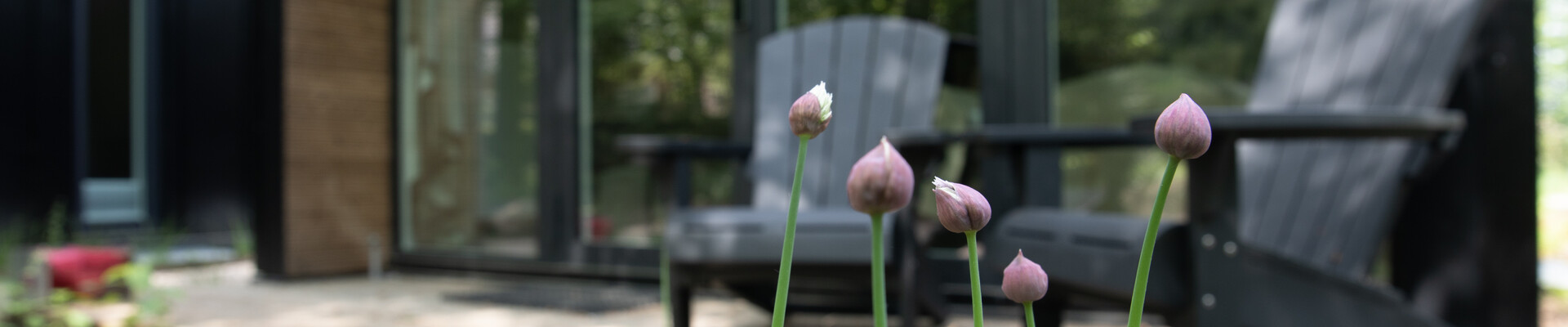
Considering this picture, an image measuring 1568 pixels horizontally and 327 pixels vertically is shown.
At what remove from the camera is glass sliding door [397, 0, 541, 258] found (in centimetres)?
385

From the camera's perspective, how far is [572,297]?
A: 3.27 m

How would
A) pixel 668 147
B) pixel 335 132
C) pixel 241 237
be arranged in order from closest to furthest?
pixel 668 147 → pixel 335 132 → pixel 241 237

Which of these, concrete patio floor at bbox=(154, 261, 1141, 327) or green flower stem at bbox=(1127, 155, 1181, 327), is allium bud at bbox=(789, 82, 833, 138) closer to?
green flower stem at bbox=(1127, 155, 1181, 327)

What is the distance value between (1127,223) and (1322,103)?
877mm

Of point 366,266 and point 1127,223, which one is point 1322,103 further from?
point 366,266

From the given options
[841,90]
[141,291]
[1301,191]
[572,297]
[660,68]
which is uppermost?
[660,68]

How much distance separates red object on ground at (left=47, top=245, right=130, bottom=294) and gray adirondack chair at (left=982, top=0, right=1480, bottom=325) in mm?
2096

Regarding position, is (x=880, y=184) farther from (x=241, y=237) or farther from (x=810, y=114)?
(x=241, y=237)

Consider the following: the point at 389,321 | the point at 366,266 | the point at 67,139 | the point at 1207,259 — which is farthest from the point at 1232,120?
the point at 67,139

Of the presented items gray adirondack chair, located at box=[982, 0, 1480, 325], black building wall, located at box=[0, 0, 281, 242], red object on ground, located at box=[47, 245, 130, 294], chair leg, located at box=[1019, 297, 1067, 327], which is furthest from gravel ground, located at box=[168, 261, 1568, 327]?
black building wall, located at box=[0, 0, 281, 242]

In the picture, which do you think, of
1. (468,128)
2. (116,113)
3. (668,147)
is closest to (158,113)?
(116,113)

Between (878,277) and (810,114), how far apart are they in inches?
1.8

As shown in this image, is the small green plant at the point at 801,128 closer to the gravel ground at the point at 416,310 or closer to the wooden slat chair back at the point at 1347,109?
the wooden slat chair back at the point at 1347,109

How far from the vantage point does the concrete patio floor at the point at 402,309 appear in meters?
2.70
